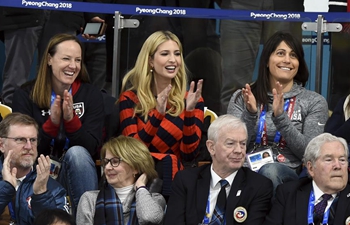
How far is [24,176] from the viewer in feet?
22.6

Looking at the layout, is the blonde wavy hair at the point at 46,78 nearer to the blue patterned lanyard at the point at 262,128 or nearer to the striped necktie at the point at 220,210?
the blue patterned lanyard at the point at 262,128

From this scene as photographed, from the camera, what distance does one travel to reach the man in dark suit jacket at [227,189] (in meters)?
6.47

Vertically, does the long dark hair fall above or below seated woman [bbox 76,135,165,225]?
above

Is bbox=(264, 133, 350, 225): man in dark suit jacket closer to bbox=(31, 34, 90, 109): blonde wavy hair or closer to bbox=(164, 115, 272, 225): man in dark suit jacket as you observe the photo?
bbox=(164, 115, 272, 225): man in dark suit jacket

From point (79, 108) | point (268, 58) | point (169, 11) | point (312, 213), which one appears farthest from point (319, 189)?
point (169, 11)

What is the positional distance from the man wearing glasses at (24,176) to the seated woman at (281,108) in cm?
150

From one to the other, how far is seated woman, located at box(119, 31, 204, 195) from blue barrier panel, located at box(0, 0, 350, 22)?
846 millimetres

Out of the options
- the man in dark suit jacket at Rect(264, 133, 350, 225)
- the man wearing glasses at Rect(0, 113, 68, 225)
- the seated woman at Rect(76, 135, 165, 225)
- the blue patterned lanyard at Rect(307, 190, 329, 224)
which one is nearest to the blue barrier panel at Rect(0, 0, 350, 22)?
the man wearing glasses at Rect(0, 113, 68, 225)

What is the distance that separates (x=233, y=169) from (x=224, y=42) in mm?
1903

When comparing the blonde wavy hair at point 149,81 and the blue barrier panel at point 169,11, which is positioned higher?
the blue barrier panel at point 169,11

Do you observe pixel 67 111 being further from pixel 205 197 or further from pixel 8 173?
pixel 205 197

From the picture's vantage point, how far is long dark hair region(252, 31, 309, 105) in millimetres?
7395

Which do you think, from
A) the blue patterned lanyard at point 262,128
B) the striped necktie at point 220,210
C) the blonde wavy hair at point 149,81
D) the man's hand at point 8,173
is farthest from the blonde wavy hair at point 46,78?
the striped necktie at point 220,210

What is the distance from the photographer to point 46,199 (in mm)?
6473
